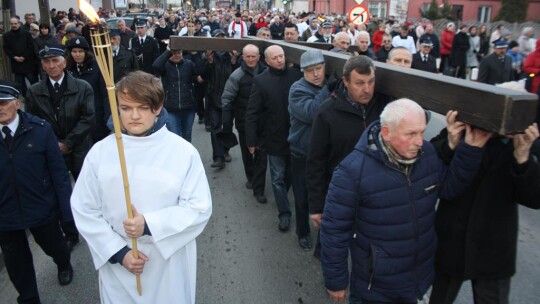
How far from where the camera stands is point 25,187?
11.4 ft

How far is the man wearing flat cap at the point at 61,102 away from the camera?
14.3 feet

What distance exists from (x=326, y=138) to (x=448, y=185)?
1.11m

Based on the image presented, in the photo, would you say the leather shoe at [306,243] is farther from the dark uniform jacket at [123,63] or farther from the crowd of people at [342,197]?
Result: the dark uniform jacket at [123,63]

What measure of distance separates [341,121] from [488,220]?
1.23m

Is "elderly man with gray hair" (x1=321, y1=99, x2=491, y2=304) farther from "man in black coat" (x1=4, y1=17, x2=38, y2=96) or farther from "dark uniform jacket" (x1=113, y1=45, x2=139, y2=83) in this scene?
"man in black coat" (x1=4, y1=17, x2=38, y2=96)

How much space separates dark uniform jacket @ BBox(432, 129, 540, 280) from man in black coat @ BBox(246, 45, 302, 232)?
8.31ft

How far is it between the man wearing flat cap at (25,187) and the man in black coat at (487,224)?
9.17ft

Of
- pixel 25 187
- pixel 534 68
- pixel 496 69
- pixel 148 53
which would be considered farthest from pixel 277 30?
pixel 25 187

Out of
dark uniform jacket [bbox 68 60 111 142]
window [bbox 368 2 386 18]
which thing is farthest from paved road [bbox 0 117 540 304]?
window [bbox 368 2 386 18]

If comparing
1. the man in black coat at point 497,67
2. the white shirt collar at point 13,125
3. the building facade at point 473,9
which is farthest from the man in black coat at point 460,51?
the building facade at point 473,9

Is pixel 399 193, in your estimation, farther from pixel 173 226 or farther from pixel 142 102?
pixel 142 102

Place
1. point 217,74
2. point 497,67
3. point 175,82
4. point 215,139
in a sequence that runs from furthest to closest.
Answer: point 497,67, point 217,74, point 215,139, point 175,82

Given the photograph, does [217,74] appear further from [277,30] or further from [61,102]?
[277,30]

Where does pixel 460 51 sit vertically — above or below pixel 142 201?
below
